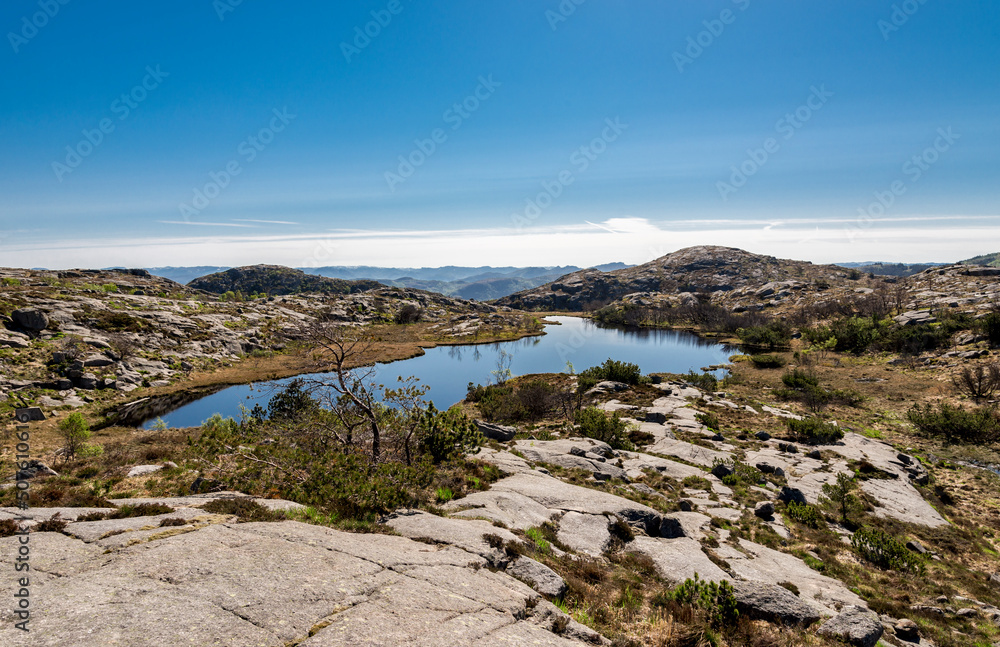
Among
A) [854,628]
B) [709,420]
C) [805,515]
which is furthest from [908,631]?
[709,420]

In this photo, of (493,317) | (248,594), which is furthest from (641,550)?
(493,317)

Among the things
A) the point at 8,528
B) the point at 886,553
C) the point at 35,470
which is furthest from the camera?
the point at 35,470

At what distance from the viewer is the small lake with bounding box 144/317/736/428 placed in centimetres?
5903

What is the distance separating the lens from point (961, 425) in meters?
37.6

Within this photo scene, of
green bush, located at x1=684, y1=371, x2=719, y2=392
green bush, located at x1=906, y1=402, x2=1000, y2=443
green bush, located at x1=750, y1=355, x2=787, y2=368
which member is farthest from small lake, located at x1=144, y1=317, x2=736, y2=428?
green bush, located at x1=906, y1=402, x2=1000, y2=443

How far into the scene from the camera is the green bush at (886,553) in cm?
1803

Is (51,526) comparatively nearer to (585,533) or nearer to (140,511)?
(140,511)

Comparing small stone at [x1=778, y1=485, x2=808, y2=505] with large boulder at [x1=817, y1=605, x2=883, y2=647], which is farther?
small stone at [x1=778, y1=485, x2=808, y2=505]

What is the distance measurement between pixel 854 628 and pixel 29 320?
92066mm

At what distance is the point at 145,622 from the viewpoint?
20.3ft

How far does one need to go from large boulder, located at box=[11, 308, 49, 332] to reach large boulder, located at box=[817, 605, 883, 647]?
298 feet

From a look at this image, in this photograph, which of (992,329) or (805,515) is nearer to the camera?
(805,515)

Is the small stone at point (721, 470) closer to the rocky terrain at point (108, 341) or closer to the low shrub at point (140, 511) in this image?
the rocky terrain at point (108, 341)

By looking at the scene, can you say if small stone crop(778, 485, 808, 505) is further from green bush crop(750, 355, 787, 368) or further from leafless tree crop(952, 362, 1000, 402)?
green bush crop(750, 355, 787, 368)
